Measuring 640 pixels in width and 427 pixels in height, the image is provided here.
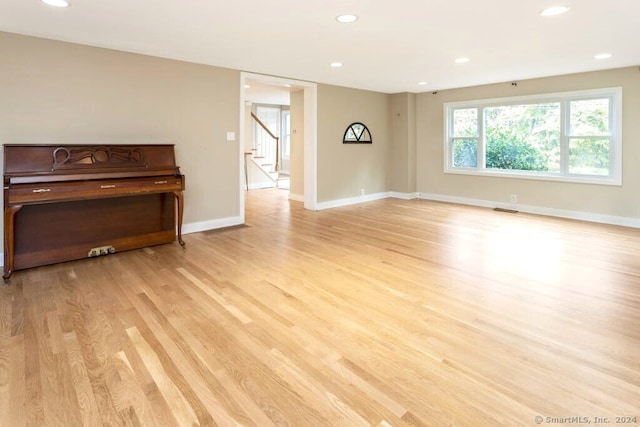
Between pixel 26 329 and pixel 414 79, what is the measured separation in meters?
5.86

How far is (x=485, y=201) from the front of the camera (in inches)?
→ 274

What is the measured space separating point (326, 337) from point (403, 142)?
6.23 m

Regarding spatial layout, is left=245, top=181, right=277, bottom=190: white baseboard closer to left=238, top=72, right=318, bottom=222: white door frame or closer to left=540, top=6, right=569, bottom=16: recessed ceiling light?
left=238, top=72, right=318, bottom=222: white door frame

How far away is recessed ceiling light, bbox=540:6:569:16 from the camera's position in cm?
302

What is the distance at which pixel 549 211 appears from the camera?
6.15m

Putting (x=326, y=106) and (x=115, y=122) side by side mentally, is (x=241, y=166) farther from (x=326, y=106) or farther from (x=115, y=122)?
(x=326, y=106)

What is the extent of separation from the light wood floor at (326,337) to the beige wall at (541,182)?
5.88ft

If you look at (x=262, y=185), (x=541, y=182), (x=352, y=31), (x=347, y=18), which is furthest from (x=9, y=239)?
(x=541, y=182)

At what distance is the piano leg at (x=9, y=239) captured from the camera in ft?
10.4

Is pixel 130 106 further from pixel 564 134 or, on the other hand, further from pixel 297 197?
pixel 564 134

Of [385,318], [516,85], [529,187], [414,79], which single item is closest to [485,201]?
[529,187]

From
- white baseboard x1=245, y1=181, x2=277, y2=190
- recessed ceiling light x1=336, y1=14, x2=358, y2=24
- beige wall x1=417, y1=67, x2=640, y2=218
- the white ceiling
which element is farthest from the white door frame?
white baseboard x1=245, y1=181, x2=277, y2=190

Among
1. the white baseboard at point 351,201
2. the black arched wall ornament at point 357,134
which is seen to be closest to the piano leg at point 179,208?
the white baseboard at point 351,201

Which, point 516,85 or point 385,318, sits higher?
point 516,85
